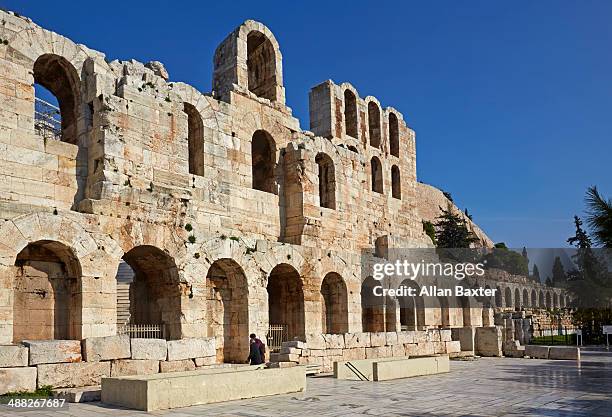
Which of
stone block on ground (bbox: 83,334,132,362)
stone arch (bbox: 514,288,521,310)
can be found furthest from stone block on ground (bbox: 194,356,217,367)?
stone arch (bbox: 514,288,521,310)

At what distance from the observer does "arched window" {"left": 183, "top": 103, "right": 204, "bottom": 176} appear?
19656mm

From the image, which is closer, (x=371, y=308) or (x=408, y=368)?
(x=408, y=368)

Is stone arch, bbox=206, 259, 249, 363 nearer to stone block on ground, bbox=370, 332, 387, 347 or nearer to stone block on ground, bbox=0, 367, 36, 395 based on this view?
stone block on ground, bbox=370, 332, 387, 347

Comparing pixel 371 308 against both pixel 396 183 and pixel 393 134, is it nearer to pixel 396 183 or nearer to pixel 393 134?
pixel 396 183

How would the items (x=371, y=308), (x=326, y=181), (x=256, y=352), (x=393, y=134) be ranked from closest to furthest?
(x=256, y=352) → (x=326, y=181) → (x=371, y=308) → (x=393, y=134)

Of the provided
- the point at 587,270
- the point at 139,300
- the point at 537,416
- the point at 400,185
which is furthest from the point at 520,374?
the point at 587,270

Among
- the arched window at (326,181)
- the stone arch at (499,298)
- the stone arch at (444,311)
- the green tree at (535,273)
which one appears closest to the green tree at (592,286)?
the green tree at (535,273)

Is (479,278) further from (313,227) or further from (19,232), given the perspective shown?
(19,232)

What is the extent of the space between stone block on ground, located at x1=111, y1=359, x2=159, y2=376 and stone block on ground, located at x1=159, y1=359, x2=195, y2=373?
6.2 inches

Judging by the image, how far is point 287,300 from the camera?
20609mm

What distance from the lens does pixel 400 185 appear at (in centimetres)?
3114

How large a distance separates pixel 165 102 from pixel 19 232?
22.6 ft

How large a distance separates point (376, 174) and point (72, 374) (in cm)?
2068

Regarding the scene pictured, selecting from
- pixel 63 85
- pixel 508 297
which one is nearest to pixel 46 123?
pixel 63 85
